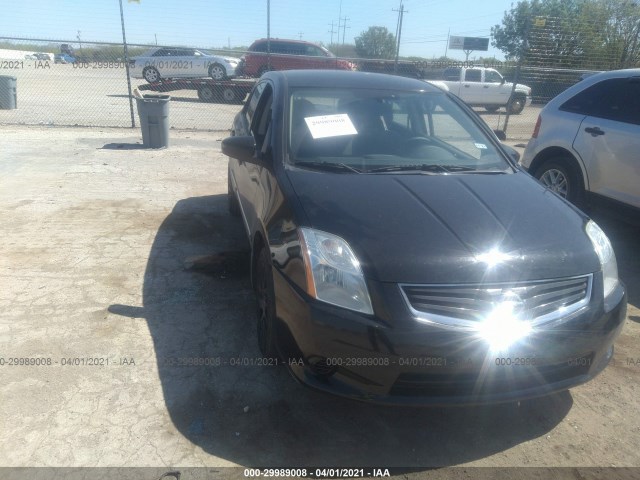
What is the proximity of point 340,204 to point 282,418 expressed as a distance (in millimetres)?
1191

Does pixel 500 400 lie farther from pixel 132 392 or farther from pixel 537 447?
pixel 132 392

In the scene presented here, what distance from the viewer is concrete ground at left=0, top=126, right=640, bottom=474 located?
8.39 feet

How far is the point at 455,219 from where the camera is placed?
108 inches

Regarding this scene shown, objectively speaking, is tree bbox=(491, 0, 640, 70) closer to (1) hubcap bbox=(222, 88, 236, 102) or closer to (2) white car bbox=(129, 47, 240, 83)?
(1) hubcap bbox=(222, 88, 236, 102)

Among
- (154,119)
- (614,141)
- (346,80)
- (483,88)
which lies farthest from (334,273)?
(483,88)

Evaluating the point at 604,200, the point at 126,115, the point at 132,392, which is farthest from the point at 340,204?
the point at 126,115

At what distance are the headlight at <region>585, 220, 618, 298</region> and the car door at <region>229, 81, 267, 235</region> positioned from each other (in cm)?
211

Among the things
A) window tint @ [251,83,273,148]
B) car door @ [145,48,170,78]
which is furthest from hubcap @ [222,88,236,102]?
window tint @ [251,83,273,148]

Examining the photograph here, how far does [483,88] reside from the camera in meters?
19.4

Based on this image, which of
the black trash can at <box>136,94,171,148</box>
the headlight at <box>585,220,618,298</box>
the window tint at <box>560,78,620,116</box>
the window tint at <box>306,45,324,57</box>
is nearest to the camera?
the headlight at <box>585,220,618,298</box>

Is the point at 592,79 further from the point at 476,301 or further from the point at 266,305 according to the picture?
the point at 266,305

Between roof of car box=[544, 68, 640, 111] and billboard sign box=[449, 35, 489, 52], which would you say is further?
billboard sign box=[449, 35, 489, 52]

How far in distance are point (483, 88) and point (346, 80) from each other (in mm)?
17004

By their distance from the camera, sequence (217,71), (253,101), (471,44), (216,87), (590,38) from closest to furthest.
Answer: (253,101)
(590,38)
(216,87)
(217,71)
(471,44)
